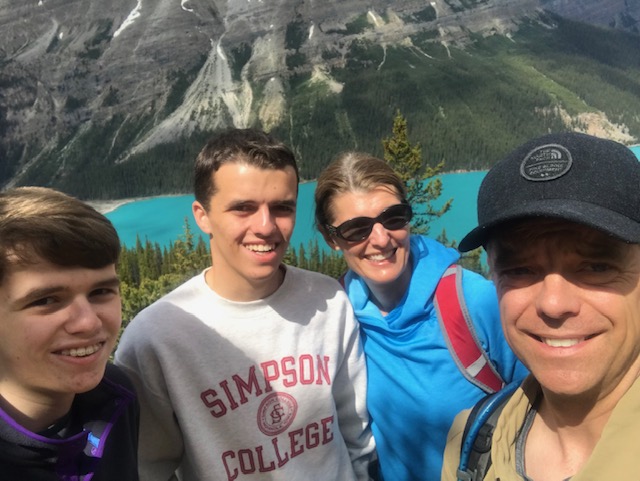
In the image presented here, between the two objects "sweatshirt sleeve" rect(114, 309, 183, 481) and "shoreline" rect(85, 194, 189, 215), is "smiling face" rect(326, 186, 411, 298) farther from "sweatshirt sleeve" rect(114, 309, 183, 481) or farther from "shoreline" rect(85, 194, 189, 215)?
"shoreline" rect(85, 194, 189, 215)

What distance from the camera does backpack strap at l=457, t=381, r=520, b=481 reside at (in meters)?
1.63

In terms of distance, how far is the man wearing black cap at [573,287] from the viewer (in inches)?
49.6

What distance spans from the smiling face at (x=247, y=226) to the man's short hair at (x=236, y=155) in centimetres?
3

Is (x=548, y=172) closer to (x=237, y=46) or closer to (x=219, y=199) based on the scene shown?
(x=219, y=199)

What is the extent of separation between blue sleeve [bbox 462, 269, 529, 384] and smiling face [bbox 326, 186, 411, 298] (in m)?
0.51

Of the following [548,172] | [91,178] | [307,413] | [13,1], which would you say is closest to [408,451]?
[307,413]

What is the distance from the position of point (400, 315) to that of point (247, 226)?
965 millimetres

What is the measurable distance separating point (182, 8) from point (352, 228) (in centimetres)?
16260

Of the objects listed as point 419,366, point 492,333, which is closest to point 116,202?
point 419,366

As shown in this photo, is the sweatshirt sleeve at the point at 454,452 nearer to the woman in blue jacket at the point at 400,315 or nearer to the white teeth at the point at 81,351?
the woman in blue jacket at the point at 400,315

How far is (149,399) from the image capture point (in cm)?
235

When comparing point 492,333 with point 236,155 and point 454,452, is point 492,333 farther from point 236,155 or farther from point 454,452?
point 236,155

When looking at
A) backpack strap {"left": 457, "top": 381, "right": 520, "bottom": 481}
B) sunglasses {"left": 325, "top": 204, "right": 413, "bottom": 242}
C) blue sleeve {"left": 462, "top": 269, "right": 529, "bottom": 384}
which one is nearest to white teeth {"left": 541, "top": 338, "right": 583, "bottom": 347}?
backpack strap {"left": 457, "top": 381, "right": 520, "bottom": 481}

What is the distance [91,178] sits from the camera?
363 ft
